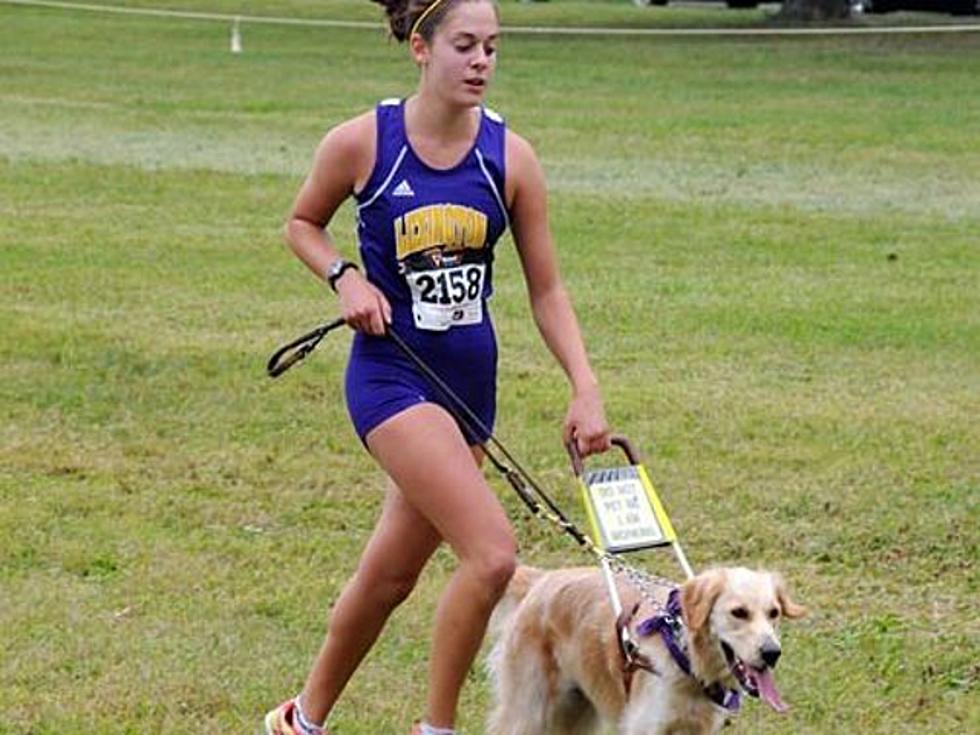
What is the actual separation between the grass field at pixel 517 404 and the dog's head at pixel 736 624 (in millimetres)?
993

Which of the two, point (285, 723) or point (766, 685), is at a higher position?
point (766, 685)

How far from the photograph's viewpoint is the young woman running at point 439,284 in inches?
242

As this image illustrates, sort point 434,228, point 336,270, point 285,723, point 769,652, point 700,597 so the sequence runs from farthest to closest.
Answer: point 285,723 < point 336,270 < point 434,228 < point 700,597 < point 769,652

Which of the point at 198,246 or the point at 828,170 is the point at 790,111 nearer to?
the point at 828,170

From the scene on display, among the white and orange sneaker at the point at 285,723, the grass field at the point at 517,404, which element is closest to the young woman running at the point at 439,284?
the white and orange sneaker at the point at 285,723

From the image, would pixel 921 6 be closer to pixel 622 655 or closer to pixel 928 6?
pixel 928 6

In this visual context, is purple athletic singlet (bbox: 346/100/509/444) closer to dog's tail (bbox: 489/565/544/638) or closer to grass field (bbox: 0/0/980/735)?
dog's tail (bbox: 489/565/544/638)

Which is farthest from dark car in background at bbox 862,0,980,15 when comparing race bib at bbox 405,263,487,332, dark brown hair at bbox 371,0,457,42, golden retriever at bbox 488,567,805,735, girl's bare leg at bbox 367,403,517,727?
girl's bare leg at bbox 367,403,517,727

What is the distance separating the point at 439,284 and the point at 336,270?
0.87ft

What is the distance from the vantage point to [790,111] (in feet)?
96.5

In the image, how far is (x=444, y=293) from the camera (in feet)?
20.4

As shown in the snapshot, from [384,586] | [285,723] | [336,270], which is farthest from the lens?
[285,723]

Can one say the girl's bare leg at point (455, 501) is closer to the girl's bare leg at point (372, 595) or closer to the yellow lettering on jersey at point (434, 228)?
the girl's bare leg at point (372, 595)

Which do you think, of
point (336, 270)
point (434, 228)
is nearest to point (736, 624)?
point (434, 228)
